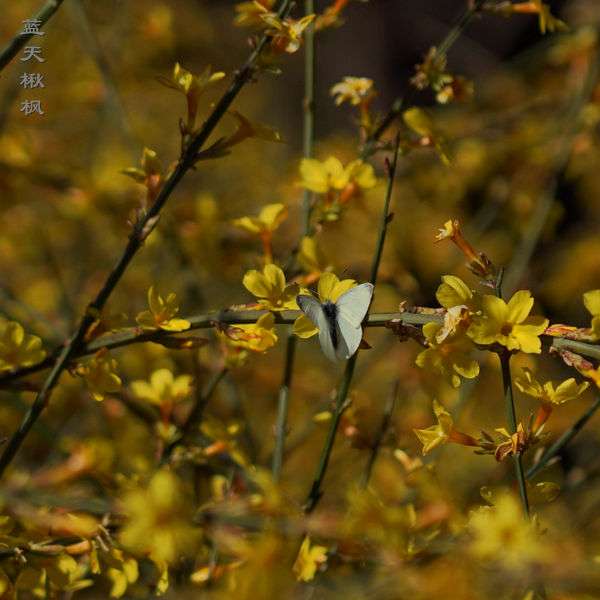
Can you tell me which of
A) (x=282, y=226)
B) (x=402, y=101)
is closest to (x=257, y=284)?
(x=402, y=101)

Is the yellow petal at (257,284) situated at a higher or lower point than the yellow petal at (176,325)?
higher

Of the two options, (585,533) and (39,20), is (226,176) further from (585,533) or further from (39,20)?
(39,20)

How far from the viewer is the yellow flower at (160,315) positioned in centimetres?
132

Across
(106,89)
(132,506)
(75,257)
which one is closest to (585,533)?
(132,506)

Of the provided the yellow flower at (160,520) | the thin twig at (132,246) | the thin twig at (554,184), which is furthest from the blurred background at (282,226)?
the yellow flower at (160,520)

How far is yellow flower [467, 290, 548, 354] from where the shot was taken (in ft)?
3.92

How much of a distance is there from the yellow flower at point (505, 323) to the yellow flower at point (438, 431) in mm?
158

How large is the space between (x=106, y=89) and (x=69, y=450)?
1054mm

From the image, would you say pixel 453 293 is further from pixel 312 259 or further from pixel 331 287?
pixel 312 259

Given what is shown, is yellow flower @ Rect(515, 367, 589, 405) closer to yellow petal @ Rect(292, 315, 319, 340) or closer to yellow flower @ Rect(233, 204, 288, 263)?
yellow petal @ Rect(292, 315, 319, 340)

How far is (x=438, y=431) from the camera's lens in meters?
1.33

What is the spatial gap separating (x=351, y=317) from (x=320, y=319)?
49 mm

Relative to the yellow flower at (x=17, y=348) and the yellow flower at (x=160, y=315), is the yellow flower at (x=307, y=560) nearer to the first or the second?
the yellow flower at (x=160, y=315)

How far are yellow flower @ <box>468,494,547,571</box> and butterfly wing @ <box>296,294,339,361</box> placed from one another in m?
0.32
